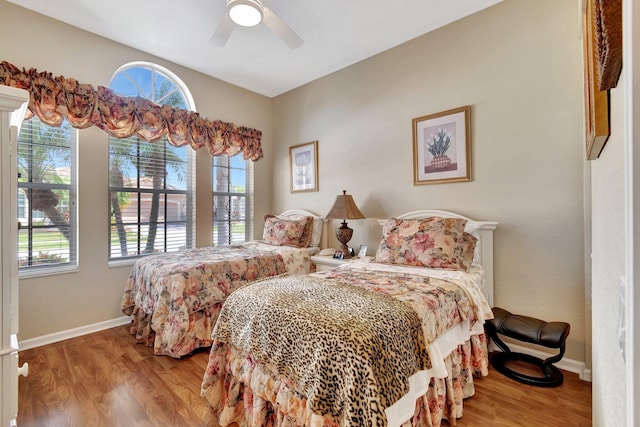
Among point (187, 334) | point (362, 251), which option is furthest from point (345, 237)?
point (187, 334)

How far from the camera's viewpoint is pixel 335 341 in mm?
1136

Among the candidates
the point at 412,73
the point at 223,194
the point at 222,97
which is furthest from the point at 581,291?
the point at 222,97

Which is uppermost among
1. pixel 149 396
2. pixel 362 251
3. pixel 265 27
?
pixel 265 27

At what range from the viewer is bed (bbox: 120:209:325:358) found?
2330mm

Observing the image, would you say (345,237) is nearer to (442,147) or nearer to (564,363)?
(442,147)

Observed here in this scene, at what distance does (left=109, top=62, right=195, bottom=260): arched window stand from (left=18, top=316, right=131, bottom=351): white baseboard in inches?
26.5

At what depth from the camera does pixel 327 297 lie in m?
1.50

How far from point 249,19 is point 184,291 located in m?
2.15

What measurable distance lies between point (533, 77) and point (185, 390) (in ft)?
11.5

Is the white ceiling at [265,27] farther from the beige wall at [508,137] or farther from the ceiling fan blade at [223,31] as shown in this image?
the ceiling fan blade at [223,31]

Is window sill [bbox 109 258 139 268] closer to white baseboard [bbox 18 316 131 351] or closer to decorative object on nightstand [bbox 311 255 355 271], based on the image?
white baseboard [bbox 18 316 131 351]

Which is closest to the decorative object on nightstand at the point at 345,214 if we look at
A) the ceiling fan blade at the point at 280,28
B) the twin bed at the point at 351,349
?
the twin bed at the point at 351,349

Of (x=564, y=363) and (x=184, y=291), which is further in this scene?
(x=184, y=291)

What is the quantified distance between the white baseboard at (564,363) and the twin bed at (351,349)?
1.82 feet
